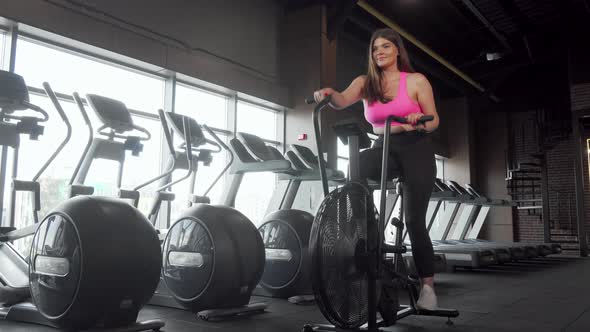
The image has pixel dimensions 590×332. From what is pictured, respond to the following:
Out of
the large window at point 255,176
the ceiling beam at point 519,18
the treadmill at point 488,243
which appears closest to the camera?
the treadmill at point 488,243

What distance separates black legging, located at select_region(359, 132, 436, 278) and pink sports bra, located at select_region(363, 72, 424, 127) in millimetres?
95

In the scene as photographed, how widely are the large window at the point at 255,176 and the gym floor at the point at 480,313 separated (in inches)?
156

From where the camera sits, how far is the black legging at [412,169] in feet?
7.25

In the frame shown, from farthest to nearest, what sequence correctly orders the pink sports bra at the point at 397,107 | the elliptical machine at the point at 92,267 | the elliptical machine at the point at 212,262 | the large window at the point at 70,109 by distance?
the large window at the point at 70,109
the elliptical machine at the point at 212,262
the pink sports bra at the point at 397,107
the elliptical machine at the point at 92,267

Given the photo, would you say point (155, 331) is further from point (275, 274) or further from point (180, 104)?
point (180, 104)

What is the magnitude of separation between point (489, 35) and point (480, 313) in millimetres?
8208

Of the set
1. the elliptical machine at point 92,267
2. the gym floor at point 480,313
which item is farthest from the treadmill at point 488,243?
the elliptical machine at point 92,267

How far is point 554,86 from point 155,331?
1232 cm

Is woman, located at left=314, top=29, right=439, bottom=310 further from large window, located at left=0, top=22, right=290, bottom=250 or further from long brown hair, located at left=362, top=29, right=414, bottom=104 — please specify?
large window, located at left=0, top=22, right=290, bottom=250

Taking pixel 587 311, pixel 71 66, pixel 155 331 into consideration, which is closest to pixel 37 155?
pixel 71 66

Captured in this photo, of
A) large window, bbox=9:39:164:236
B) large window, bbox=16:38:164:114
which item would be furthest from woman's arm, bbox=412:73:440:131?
large window, bbox=16:38:164:114

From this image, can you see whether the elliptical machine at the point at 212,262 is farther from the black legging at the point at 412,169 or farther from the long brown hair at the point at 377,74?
the long brown hair at the point at 377,74

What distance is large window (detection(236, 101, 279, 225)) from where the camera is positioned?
7.72 metres

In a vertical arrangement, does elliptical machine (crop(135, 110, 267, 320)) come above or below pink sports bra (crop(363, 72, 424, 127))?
below
